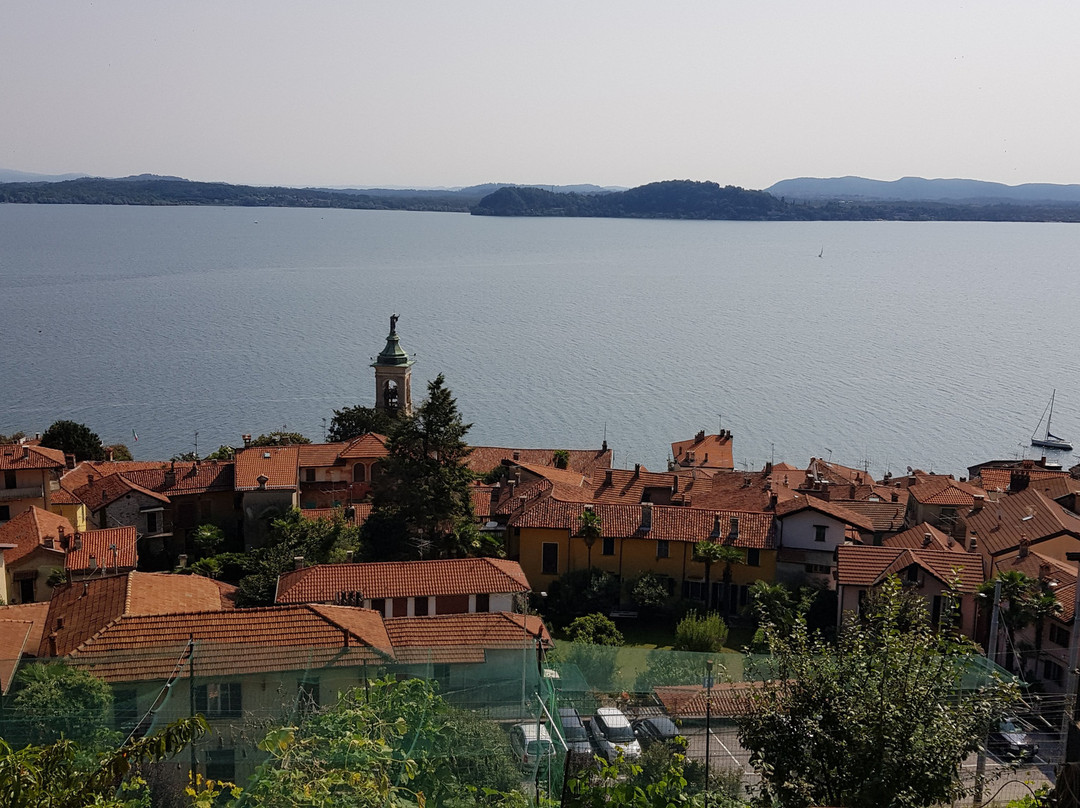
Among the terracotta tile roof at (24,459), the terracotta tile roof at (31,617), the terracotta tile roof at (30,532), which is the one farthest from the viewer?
the terracotta tile roof at (24,459)

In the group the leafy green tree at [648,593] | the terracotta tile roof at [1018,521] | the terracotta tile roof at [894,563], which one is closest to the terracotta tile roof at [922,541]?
the terracotta tile roof at [1018,521]

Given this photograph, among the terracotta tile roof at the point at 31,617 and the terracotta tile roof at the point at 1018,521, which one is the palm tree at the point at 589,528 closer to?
the terracotta tile roof at the point at 1018,521

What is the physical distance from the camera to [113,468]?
3922 centimetres

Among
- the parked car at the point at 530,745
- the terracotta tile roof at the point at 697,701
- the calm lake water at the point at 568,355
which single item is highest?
the parked car at the point at 530,745

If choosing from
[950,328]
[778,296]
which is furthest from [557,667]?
[778,296]

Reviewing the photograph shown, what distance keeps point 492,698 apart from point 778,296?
496 feet

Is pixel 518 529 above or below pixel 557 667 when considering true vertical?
below

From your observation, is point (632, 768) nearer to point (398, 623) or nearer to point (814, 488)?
point (398, 623)

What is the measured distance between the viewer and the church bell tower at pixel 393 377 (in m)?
46.1

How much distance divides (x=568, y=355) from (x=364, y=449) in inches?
2537

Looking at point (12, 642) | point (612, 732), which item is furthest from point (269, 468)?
point (612, 732)

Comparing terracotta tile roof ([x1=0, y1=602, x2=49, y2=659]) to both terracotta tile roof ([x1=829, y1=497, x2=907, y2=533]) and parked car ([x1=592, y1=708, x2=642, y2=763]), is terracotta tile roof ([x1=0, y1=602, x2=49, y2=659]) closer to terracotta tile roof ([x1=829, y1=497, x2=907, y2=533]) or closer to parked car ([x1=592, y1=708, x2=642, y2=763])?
parked car ([x1=592, y1=708, x2=642, y2=763])

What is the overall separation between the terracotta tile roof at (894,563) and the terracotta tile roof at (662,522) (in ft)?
10.6

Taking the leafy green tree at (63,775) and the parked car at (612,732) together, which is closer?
the leafy green tree at (63,775)
